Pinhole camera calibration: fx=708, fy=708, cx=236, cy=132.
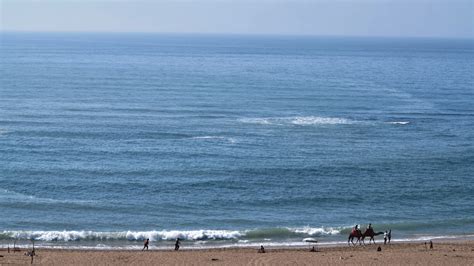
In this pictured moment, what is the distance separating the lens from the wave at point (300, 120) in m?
83.3

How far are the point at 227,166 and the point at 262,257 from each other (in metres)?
23.0

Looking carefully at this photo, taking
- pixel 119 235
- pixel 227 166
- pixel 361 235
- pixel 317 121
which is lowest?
pixel 119 235

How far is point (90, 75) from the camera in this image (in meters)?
134

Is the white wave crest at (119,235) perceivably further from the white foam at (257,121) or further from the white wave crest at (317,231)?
the white foam at (257,121)

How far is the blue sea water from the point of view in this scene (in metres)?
49.7

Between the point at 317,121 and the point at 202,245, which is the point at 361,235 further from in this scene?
the point at 317,121

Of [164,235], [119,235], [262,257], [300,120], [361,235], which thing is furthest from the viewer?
[300,120]

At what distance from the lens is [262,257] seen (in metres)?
40.6

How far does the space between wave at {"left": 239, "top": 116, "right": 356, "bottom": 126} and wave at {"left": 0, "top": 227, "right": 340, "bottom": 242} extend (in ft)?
115

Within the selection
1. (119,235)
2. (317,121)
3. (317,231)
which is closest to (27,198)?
(119,235)

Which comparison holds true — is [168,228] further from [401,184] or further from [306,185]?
[401,184]

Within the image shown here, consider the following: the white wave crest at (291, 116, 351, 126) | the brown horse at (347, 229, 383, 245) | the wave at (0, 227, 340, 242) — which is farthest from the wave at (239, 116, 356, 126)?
the brown horse at (347, 229, 383, 245)

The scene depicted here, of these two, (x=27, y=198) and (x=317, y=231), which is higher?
(x=27, y=198)

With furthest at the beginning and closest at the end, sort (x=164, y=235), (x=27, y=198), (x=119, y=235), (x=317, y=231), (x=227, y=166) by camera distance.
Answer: (x=227, y=166) → (x=27, y=198) → (x=317, y=231) → (x=119, y=235) → (x=164, y=235)
